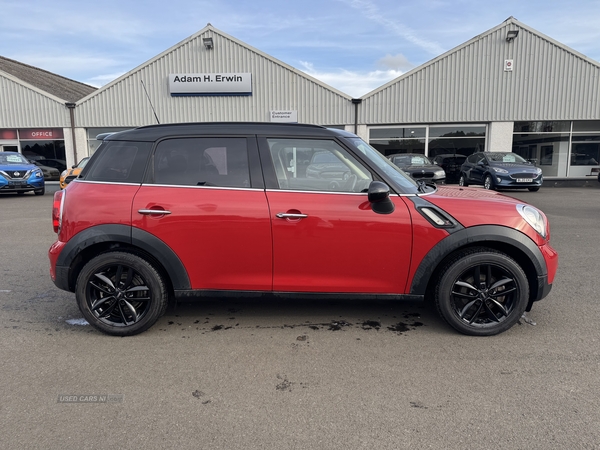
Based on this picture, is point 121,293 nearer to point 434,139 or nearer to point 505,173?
point 505,173

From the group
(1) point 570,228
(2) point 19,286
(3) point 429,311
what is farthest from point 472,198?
(1) point 570,228

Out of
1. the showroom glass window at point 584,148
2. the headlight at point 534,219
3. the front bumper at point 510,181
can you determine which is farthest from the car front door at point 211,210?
the showroom glass window at point 584,148

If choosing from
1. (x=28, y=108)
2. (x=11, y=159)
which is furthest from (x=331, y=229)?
(x=28, y=108)

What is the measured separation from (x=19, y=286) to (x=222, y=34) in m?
17.1

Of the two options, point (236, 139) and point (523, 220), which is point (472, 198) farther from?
point (236, 139)

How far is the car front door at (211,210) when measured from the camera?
3.32m

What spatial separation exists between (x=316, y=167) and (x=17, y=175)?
15.5 meters

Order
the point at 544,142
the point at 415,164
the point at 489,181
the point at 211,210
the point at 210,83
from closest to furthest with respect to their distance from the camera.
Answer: the point at 211,210 < the point at 415,164 < the point at 489,181 < the point at 210,83 < the point at 544,142

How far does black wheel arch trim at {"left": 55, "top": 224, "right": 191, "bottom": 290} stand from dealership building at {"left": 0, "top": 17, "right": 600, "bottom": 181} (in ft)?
55.5

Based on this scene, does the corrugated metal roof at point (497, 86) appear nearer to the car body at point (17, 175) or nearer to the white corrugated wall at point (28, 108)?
the car body at point (17, 175)

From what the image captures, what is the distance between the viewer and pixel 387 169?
356cm

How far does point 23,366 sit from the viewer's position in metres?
3.04

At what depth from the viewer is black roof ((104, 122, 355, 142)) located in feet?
11.5

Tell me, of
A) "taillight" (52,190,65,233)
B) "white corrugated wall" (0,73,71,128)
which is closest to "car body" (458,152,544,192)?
"taillight" (52,190,65,233)
